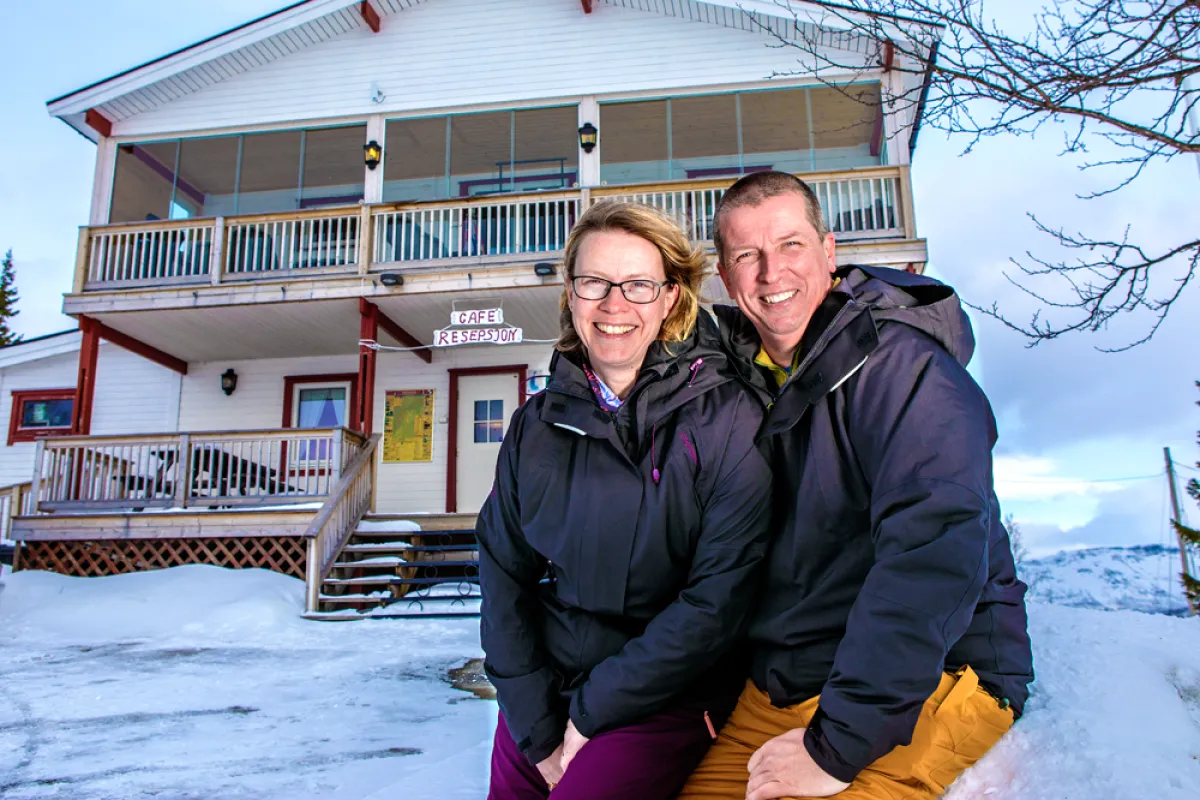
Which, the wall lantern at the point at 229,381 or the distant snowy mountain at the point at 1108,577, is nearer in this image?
the wall lantern at the point at 229,381

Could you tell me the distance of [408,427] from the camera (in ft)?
42.7

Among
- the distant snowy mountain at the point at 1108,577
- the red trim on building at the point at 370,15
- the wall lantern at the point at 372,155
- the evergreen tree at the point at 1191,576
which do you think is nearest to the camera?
the evergreen tree at the point at 1191,576

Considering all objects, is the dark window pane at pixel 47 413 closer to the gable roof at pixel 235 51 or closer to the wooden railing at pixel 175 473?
the wooden railing at pixel 175 473

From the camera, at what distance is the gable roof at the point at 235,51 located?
1212cm

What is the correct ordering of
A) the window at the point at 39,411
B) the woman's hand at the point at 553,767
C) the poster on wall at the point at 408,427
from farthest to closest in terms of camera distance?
the window at the point at 39,411 → the poster on wall at the point at 408,427 → the woman's hand at the point at 553,767

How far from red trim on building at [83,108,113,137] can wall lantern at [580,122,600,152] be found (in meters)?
7.71

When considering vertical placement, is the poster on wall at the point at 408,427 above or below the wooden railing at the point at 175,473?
above

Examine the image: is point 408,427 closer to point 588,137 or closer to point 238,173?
point 238,173

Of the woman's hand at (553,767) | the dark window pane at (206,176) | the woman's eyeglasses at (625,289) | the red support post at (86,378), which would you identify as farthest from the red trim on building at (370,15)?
the woman's hand at (553,767)

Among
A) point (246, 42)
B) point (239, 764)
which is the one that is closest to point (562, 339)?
point (239, 764)

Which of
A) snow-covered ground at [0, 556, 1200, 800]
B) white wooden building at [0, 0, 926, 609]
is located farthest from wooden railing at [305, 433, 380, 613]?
snow-covered ground at [0, 556, 1200, 800]

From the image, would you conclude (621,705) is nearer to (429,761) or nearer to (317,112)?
(429,761)

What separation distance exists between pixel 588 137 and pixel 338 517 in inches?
248

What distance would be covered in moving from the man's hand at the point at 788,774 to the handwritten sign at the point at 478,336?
892cm
